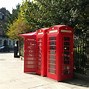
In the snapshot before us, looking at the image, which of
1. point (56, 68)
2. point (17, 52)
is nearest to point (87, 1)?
point (56, 68)

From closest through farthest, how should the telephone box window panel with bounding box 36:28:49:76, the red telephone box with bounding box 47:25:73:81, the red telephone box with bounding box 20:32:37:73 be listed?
the red telephone box with bounding box 47:25:73:81
the telephone box window panel with bounding box 36:28:49:76
the red telephone box with bounding box 20:32:37:73

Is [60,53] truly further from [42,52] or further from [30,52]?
[30,52]

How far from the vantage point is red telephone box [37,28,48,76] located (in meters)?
14.1

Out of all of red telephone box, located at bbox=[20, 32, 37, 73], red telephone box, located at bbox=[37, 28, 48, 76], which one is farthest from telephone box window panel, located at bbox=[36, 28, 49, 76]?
red telephone box, located at bbox=[20, 32, 37, 73]

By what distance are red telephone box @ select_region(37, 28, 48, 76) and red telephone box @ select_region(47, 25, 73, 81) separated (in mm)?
609

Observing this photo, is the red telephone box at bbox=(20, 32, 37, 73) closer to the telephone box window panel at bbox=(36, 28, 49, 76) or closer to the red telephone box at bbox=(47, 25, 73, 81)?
the telephone box window panel at bbox=(36, 28, 49, 76)

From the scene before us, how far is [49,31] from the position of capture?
13.6m

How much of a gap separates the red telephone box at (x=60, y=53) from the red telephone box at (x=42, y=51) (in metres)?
0.61

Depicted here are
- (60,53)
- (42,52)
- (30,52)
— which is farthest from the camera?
(30,52)

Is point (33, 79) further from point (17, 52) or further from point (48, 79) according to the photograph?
point (17, 52)

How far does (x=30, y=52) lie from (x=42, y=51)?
168cm

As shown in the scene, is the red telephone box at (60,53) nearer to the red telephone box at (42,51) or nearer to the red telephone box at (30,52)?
the red telephone box at (42,51)

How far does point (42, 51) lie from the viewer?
14273mm

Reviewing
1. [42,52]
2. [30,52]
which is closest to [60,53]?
[42,52]
